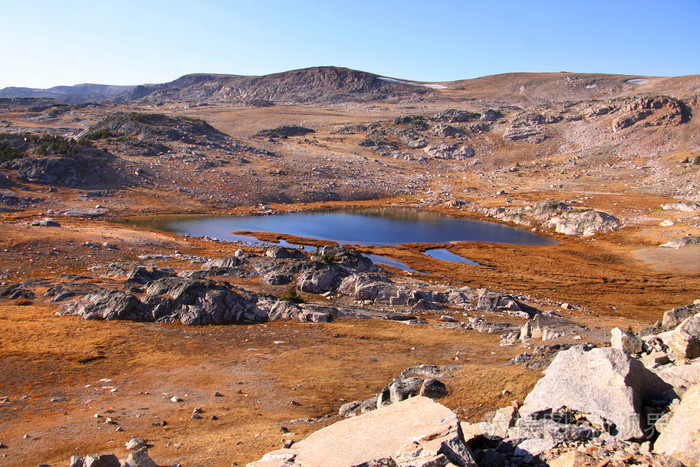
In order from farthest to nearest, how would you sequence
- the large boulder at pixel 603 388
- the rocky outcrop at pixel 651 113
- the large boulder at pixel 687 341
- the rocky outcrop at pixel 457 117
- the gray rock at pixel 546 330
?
the rocky outcrop at pixel 457 117 < the rocky outcrop at pixel 651 113 < the gray rock at pixel 546 330 < the large boulder at pixel 687 341 < the large boulder at pixel 603 388

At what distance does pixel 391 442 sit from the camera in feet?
32.1

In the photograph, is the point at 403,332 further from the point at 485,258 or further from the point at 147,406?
the point at 485,258

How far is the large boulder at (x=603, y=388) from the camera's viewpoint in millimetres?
10102

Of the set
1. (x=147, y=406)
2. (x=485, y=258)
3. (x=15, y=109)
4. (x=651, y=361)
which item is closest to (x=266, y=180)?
(x=485, y=258)

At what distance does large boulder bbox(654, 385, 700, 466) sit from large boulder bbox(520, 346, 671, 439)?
822 millimetres

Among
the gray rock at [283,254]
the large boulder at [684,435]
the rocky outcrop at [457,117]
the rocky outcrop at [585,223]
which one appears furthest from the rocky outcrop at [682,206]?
the rocky outcrop at [457,117]

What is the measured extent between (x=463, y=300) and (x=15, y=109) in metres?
160

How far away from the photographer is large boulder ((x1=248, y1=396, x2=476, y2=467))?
8.84 meters

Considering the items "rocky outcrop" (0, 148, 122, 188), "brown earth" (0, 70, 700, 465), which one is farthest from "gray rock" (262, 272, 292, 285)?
"rocky outcrop" (0, 148, 122, 188)

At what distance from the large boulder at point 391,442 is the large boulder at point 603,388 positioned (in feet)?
10.9

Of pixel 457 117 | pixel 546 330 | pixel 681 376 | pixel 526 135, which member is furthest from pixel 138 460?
pixel 457 117

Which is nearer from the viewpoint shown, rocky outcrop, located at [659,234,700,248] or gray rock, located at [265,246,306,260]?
gray rock, located at [265,246,306,260]

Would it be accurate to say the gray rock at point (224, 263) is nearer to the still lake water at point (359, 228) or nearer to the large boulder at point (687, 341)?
the still lake water at point (359, 228)

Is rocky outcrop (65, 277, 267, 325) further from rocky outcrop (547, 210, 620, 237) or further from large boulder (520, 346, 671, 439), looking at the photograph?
rocky outcrop (547, 210, 620, 237)
